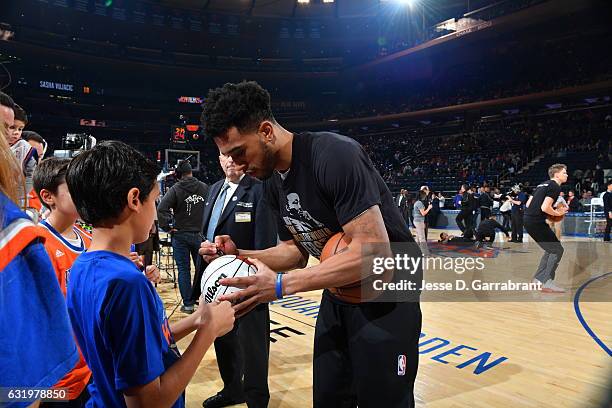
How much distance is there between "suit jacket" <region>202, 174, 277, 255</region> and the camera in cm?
314

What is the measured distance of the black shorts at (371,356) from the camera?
5.60 feet

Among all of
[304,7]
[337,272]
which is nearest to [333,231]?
[337,272]

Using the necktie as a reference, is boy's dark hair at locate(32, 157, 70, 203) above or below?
above

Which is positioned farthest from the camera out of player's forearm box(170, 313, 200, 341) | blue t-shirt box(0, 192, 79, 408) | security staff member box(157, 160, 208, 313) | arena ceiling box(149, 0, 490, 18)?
arena ceiling box(149, 0, 490, 18)

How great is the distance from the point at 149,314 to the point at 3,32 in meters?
26.3

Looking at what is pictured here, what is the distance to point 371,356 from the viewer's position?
67.6 inches

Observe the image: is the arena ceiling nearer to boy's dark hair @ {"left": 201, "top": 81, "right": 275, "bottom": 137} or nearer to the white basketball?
boy's dark hair @ {"left": 201, "top": 81, "right": 275, "bottom": 137}

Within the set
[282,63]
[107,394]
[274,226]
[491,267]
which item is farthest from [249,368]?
[282,63]

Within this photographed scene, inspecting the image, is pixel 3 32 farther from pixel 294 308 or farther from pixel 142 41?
pixel 294 308

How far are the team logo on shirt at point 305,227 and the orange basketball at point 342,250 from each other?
0.04m

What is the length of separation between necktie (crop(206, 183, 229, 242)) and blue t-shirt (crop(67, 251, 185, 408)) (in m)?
1.99

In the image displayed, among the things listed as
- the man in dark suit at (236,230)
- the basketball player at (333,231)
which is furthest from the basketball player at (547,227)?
the basketball player at (333,231)

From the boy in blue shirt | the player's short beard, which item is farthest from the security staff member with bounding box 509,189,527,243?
the boy in blue shirt

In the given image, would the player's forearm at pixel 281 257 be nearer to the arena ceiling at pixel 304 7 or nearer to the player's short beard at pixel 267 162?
the player's short beard at pixel 267 162
